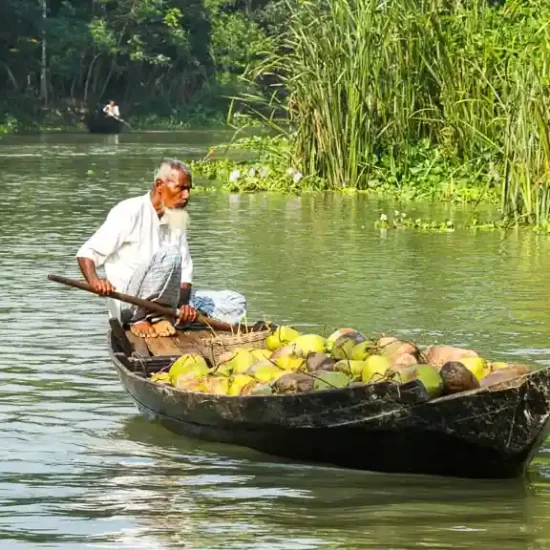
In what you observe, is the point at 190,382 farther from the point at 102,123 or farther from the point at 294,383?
the point at 102,123

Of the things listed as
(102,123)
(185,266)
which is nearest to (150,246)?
(185,266)

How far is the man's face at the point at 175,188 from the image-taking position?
8.86 metres

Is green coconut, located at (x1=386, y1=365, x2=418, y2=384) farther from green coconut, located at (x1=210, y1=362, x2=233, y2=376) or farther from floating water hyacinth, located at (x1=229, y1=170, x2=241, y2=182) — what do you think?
floating water hyacinth, located at (x1=229, y1=170, x2=241, y2=182)

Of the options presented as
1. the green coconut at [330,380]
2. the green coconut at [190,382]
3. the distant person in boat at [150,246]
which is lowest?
the green coconut at [190,382]

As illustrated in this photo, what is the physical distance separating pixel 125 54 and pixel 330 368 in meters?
53.7

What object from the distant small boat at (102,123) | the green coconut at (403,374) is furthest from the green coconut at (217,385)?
the distant small boat at (102,123)

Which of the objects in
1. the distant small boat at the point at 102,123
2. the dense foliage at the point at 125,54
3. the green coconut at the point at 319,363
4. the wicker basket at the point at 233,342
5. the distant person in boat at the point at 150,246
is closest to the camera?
the green coconut at the point at 319,363

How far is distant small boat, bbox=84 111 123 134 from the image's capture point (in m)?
51.3

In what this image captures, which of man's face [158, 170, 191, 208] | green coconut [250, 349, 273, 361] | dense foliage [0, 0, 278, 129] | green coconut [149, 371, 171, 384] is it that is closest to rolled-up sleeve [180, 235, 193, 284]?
man's face [158, 170, 191, 208]

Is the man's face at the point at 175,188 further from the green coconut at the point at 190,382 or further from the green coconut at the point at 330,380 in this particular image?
the green coconut at the point at 330,380

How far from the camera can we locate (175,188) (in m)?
8.88

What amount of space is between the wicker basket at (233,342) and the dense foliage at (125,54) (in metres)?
42.9

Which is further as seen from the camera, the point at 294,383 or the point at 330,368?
the point at 330,368

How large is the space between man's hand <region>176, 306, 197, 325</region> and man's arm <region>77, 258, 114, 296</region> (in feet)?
1.29
